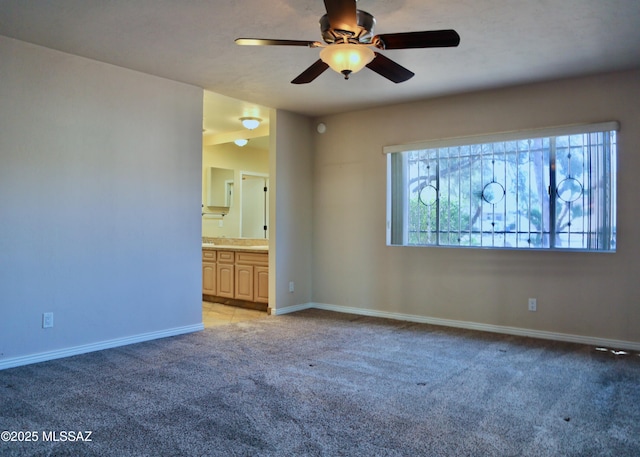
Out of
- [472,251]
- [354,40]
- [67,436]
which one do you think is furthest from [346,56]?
[472,251]

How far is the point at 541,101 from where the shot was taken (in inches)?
173

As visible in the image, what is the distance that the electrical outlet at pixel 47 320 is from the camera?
11.7 feet

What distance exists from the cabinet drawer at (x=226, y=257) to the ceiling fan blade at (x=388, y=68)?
377 centimetres

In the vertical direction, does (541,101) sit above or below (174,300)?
above

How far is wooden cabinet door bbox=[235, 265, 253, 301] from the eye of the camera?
19.5ft

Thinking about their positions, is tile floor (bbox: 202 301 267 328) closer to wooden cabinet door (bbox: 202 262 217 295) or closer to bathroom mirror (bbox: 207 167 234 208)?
wooden cabinet door (bbox: 202 262 217 295)

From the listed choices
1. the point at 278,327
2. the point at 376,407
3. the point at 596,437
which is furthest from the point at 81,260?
the point at 596,437

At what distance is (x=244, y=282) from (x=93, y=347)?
238cm

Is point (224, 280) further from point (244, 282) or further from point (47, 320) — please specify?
point (47, 320)

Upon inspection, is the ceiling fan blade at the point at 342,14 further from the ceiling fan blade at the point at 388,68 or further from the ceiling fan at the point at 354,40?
the ceiling fan blade at the point at 388,68

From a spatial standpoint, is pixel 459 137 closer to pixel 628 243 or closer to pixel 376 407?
pixel 628 243

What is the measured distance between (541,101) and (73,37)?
4.14 metres

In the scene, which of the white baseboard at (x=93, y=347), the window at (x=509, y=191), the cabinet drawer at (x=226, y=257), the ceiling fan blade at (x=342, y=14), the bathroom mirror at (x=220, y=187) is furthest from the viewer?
the bathroom mirror at (x=220, y=187)

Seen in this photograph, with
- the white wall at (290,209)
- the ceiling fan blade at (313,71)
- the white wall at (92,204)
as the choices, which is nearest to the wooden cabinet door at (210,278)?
the white wall at (290,209)
